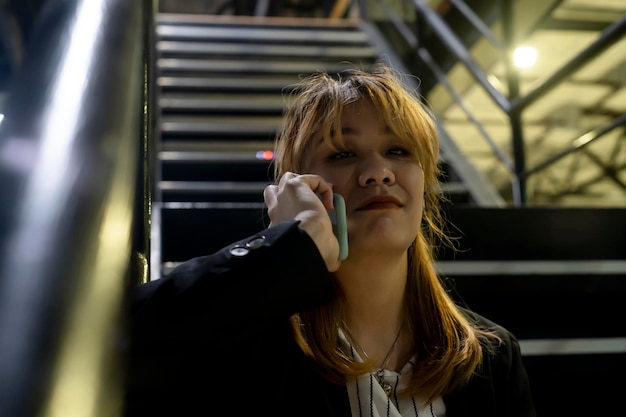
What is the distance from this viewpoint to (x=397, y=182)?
1132 millimetres

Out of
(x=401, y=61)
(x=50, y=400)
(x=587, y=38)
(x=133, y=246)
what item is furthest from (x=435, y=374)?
(x=587, y=38)

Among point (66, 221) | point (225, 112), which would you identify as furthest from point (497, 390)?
point (225, 112)

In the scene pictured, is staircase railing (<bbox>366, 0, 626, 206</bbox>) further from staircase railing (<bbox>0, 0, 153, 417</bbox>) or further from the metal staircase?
staircase railing (<bbox>0, 0, 153, 417</bbox>)

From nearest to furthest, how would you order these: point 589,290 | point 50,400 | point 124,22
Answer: point 50,400, point 124,22, point 589,290

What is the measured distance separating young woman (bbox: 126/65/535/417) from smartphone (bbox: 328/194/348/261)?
0.04 ft

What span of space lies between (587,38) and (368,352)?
15.2ft

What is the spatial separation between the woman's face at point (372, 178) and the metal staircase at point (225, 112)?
685 mm

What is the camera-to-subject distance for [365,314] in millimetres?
1167

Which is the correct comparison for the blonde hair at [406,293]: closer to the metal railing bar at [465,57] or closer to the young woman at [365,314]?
the young woman at [365,314]

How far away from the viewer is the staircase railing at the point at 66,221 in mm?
378

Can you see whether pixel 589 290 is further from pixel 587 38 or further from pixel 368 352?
pixel 587 38

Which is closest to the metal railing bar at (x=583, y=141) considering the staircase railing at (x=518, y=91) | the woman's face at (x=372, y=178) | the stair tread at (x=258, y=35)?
the staircase railing at (x=518, y=91)

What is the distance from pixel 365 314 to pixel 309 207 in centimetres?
33

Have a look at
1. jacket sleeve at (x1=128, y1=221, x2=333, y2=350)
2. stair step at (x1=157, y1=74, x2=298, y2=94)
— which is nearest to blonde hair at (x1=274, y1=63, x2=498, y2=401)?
jacket sleeve at (x1=128, y1=221, x2=333, y2=350)
